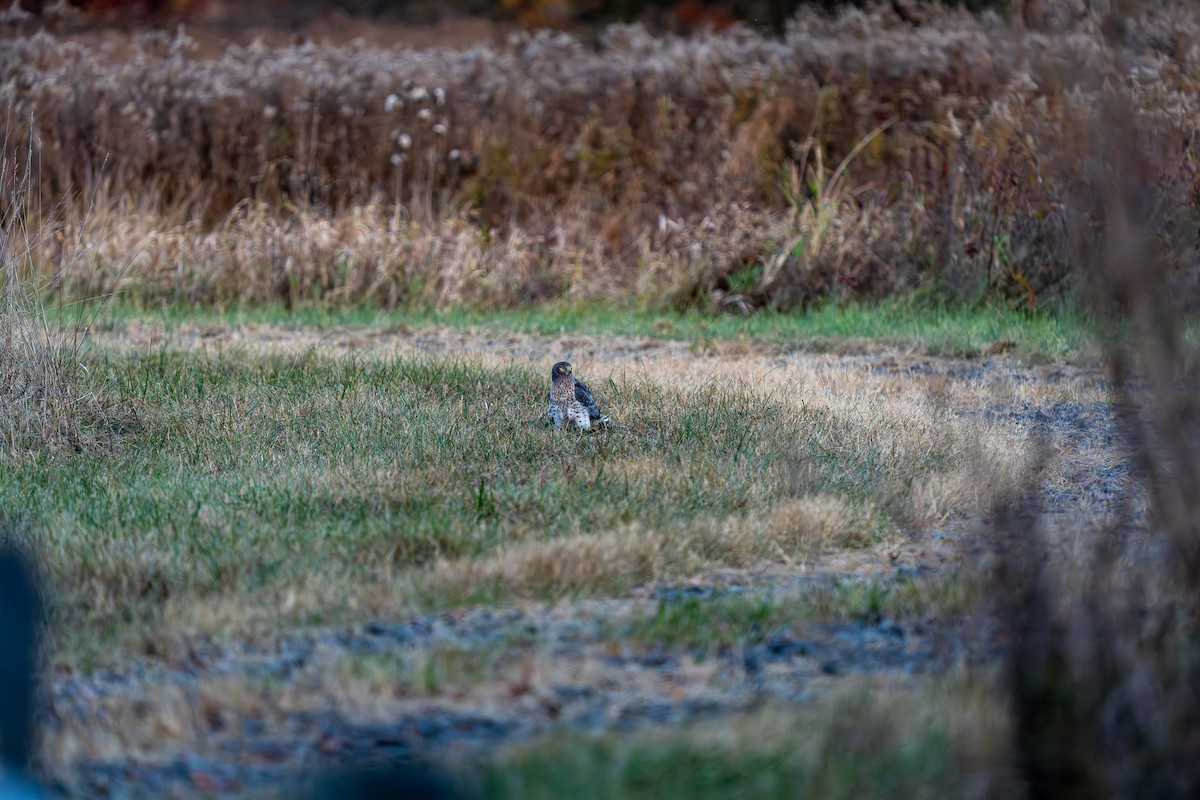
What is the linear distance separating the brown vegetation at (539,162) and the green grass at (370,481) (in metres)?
3.83

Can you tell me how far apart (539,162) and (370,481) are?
718cm

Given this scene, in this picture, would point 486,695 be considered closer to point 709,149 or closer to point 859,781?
Result: point 859,781

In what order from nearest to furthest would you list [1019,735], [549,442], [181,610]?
[1019,735]
[181,610]
[549,442]

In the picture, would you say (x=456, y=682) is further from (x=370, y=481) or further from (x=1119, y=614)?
(x=370, y=481)

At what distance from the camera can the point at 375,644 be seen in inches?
129

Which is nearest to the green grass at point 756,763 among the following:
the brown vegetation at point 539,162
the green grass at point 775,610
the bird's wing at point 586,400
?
the green grass at point 775,610

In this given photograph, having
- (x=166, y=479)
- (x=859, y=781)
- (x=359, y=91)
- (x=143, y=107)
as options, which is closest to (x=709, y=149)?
(x=359, y=91)

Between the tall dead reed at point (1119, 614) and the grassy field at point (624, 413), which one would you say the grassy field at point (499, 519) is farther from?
the tall dead reed at point (1119, 614)

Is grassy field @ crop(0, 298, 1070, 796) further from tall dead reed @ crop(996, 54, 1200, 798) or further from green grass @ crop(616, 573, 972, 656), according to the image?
tall dead reed @ crop(996, 54, 1200, 798)

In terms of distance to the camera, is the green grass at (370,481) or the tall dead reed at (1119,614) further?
the green grass at (370,481)

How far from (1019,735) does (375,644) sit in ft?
5.13

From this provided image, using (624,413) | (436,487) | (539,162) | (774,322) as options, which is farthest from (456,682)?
(539,162)

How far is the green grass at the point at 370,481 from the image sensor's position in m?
3.80

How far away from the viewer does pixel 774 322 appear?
9227mm
